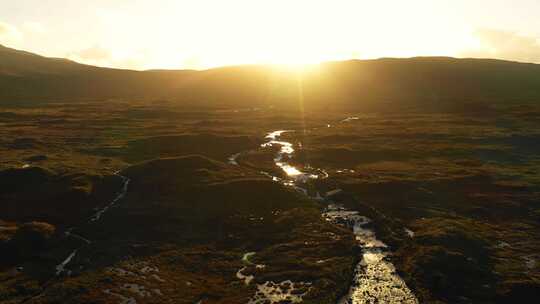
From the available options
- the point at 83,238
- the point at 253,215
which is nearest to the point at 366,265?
the point at 253,215

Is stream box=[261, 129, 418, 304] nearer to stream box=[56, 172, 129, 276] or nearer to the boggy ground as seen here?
the boggy ground

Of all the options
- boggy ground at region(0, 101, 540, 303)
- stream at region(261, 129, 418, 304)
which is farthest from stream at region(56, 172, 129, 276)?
stream at region(261, 129, 418, 304)

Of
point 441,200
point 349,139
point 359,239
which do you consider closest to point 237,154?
point 349,139

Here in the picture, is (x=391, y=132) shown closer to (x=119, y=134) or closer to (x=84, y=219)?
(x=119, y=134)

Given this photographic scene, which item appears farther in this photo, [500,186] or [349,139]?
[349,139]

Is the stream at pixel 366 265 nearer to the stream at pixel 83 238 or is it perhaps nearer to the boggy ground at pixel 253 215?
the boggy ground at pixel 253 215

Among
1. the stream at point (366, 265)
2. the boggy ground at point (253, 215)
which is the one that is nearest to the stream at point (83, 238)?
the boggy ground at point (253, 215)
